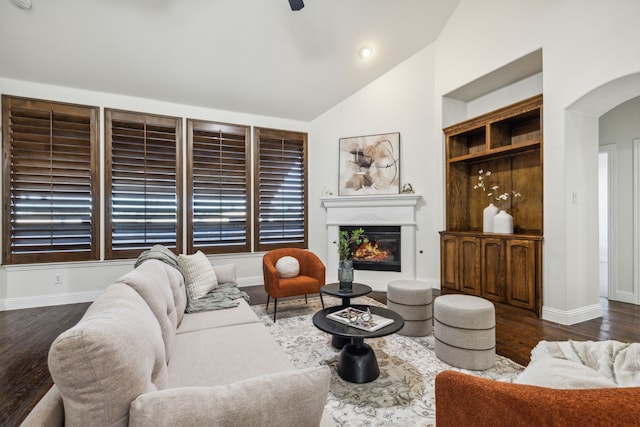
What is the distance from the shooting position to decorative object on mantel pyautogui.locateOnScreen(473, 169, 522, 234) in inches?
159

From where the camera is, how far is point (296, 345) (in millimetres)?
2777

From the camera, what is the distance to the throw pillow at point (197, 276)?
2.90 metres

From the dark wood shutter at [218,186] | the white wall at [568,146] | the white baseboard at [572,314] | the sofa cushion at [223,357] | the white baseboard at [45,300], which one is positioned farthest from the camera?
the dark wood shutter at [218,186]

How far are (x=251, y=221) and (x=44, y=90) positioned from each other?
3234 millimetres

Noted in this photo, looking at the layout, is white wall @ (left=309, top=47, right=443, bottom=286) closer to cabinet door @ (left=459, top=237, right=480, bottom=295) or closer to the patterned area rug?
cabinet door @ (left=459, top=237, right=480, bottom=295)

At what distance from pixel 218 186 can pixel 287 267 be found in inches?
83.9

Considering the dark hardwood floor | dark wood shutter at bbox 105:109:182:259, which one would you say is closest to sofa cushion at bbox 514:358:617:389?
the dark hardwood floor

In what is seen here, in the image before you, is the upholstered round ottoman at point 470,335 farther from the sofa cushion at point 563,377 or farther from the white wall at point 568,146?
the white wall at point 568,146

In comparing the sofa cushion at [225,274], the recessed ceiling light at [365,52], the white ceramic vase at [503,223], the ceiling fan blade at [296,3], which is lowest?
the sofa cushion at [225,274]

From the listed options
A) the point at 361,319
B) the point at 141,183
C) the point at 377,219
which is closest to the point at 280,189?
the point at 377,219

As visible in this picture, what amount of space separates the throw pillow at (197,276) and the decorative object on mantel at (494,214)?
3635mm

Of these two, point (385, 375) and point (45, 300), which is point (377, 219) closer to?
point (385, 375)

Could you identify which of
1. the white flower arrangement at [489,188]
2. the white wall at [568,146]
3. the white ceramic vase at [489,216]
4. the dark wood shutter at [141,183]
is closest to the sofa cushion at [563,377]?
the white wall at [568,146]

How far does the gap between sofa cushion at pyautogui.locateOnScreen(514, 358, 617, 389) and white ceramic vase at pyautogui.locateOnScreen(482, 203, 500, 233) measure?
12.0 ft
